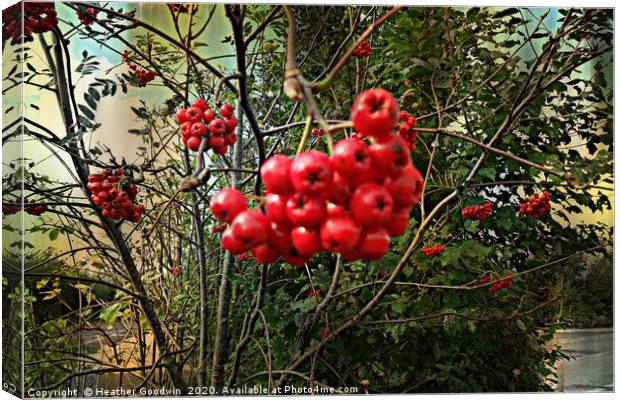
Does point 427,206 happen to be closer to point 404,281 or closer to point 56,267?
point 404,281

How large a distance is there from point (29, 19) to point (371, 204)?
1.90 m

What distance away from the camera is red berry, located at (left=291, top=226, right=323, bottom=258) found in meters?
0.68

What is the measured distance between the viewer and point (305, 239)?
686 mm

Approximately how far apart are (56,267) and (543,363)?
192cm

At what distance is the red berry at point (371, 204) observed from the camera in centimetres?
63

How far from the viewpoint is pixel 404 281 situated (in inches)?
97.0

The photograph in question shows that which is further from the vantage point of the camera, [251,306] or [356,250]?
[251,306]

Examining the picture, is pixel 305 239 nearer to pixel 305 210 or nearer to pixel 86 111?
pixel 305 210

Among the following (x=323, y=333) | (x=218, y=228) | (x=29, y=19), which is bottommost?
(x=323, y=333)

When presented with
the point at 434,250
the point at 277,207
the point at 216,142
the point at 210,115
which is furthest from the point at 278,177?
the point at 434,250

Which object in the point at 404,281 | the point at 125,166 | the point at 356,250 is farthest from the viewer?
the point at 404,281

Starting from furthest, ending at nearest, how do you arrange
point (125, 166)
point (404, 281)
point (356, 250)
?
point (404, 281) < point (125, 166) < point (356, 250)

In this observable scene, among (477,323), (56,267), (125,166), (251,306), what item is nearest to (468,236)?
(477,323)

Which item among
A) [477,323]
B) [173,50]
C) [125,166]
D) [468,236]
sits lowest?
[477,323]
